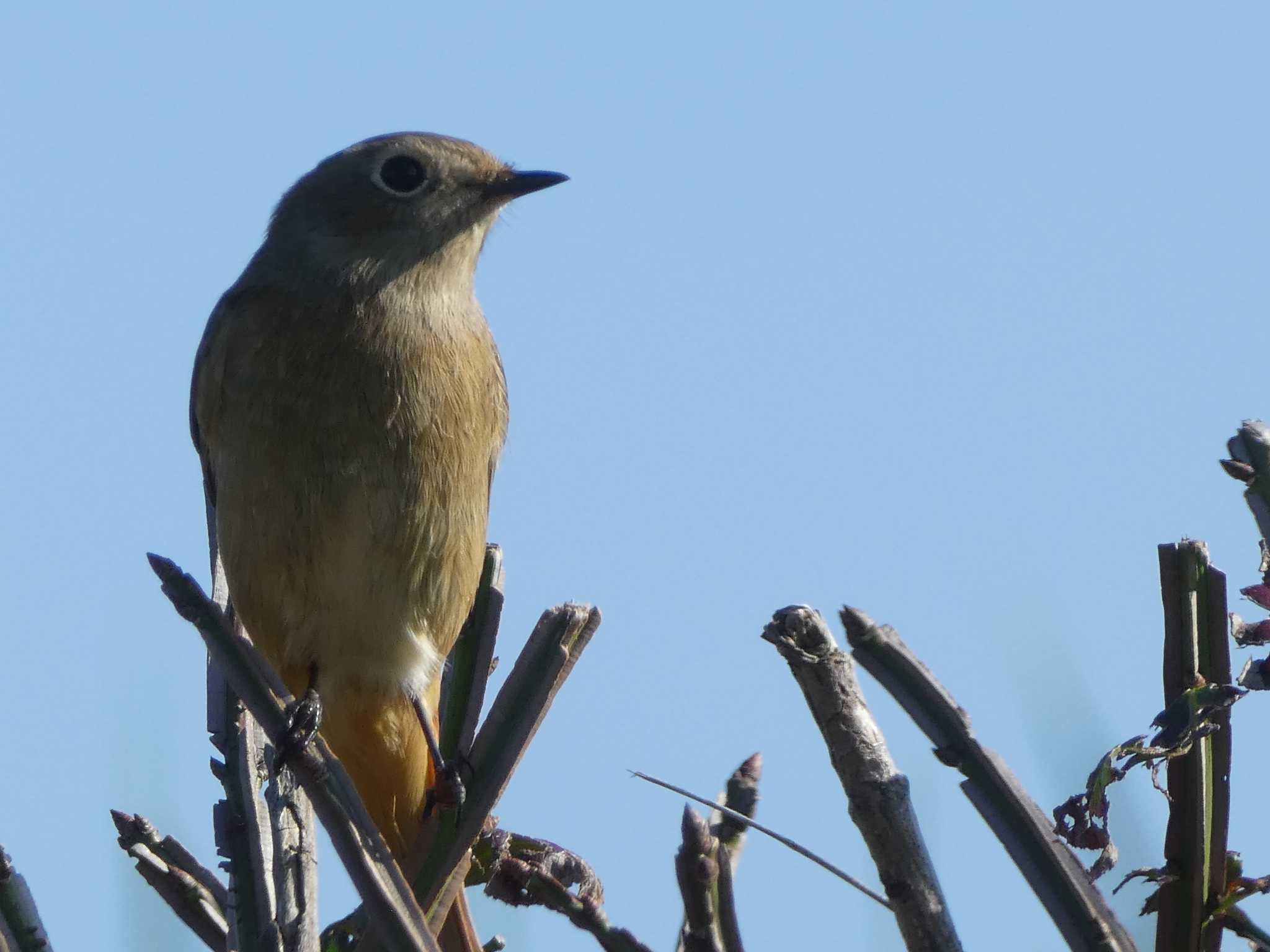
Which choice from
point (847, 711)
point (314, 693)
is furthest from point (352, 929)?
point (847, 711)

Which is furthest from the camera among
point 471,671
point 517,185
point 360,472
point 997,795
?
point 517,185

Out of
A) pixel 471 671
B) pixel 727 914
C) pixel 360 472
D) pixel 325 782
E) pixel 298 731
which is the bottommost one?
pixel 727 914

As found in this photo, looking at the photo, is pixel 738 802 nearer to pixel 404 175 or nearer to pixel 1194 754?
pixel 1194 754

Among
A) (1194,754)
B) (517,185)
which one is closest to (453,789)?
(1194,754)

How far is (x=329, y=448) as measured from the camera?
159 inches

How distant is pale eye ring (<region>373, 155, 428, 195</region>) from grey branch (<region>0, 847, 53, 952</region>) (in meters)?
2.80

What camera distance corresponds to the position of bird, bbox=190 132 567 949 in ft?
13.3

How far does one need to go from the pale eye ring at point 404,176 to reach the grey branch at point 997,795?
10.3ft

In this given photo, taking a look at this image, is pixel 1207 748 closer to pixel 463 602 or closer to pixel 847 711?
pixel 847 711

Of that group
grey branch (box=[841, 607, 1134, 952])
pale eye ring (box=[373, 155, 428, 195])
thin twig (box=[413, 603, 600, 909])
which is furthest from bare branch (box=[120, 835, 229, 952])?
pale eye ring (box=[373, 155, 428, 195])

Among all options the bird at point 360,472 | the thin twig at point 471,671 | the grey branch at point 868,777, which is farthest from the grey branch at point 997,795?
the bird at point 360,472

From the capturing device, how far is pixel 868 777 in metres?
1.97

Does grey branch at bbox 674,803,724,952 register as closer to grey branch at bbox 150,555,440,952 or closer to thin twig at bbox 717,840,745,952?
thin twig at bbox 717,840,745,952

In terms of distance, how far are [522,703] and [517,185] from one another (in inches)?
101
